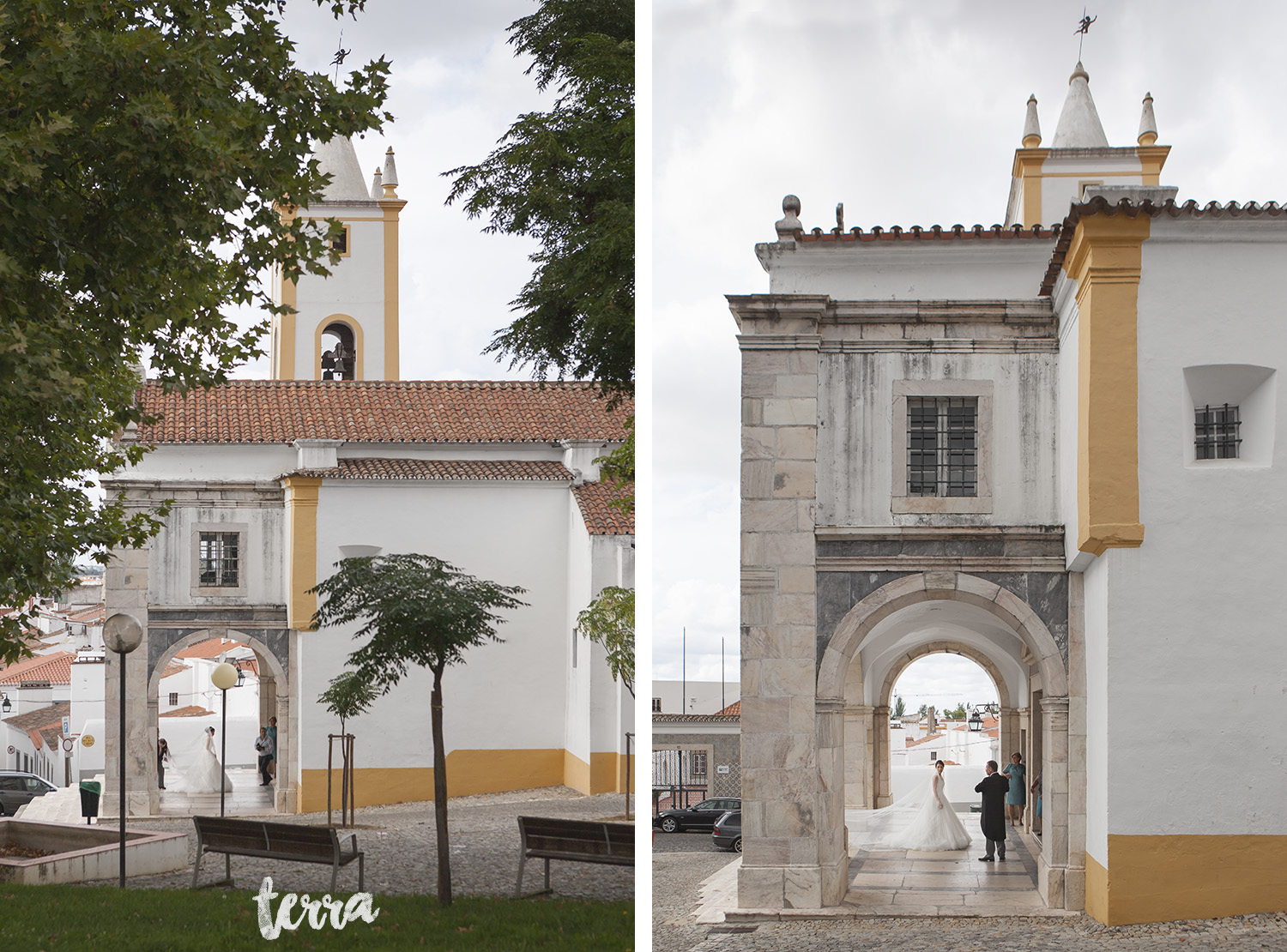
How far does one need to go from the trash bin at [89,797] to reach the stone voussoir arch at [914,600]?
227 inches

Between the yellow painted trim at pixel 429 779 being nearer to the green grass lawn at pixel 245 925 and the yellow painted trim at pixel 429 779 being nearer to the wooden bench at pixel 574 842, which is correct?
the wooden bench at pixel 574 842

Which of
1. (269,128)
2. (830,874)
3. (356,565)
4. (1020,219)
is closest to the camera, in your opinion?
(269,128)

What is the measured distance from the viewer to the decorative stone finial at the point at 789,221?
11.4 meters

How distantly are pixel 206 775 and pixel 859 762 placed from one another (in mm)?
14028

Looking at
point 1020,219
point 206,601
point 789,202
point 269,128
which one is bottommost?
point 206,601

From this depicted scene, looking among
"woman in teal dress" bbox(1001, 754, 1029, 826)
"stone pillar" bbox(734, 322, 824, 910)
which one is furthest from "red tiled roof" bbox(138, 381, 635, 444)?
"woman in teal dress" bbox(1001, 754, 1029, 826)

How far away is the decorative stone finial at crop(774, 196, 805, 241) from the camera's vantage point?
11375mm

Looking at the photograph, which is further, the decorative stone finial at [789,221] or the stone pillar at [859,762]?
the stone pillar at [859,762]

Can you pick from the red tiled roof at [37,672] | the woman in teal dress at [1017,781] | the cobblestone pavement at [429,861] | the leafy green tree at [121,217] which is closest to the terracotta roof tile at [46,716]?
the red tiled roof at [37,672]

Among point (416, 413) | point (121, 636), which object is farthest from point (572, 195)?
point (121, 636)

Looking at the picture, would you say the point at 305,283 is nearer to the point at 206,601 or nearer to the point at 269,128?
the point at 269,128

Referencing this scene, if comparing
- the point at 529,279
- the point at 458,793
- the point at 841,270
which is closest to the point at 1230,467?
the point at 841,270

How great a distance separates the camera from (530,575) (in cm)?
655

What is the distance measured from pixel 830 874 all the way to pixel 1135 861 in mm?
2366
